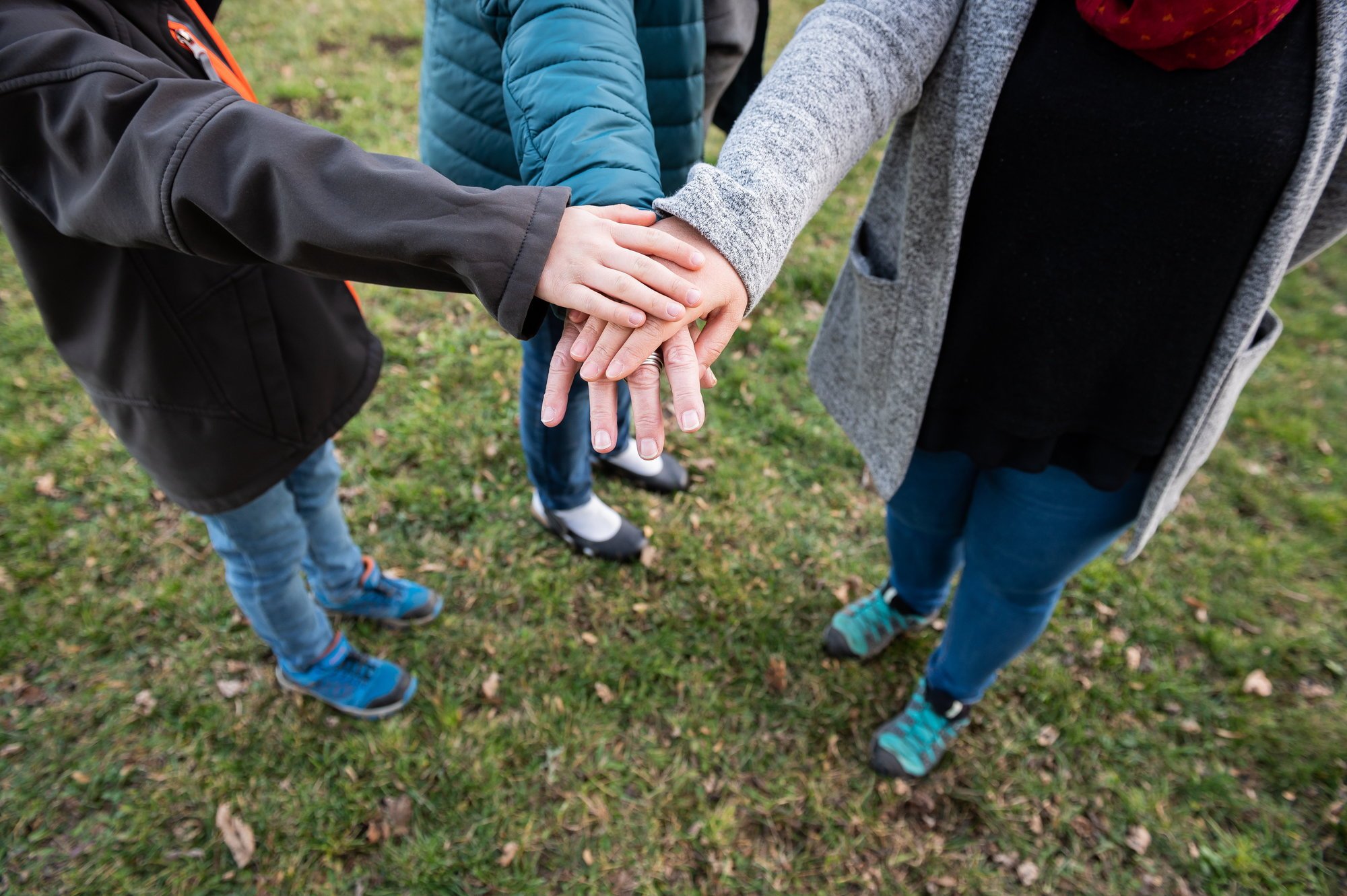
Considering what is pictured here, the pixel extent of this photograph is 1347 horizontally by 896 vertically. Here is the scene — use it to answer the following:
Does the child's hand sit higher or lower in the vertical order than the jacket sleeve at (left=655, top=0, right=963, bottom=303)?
lower

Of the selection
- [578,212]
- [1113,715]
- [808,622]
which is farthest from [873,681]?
[578,212]

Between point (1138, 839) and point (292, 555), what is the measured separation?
2.80 metres

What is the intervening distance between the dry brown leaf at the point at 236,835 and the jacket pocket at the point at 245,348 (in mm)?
1312

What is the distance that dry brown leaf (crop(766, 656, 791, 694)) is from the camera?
2.74 meters

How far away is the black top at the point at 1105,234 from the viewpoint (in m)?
1.32

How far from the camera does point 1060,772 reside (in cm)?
260

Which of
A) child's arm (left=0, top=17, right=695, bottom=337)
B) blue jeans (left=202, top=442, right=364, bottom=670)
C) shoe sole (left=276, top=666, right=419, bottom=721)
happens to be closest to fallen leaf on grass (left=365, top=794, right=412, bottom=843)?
shoe sole (left=276, top=666, right=419, bottom=721)

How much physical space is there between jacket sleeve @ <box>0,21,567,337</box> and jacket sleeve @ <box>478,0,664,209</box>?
200mm

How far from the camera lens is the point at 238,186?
1.10m

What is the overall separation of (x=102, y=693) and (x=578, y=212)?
2.55 m

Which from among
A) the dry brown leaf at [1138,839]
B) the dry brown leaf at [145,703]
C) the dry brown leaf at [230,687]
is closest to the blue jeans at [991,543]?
the dry brown leaf at [1138,839]

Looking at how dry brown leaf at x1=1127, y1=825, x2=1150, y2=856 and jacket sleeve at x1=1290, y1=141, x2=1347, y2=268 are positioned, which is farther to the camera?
dry brown leaf at x1=1127, y1=825, x2=1150, y2=856

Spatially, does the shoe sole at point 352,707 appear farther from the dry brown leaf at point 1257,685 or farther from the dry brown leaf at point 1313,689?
the dry brown leaf at point 1313,689

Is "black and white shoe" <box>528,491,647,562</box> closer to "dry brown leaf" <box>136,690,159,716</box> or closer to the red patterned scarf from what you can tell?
"dry brown leaf" <box>136,690,159,716</box>
